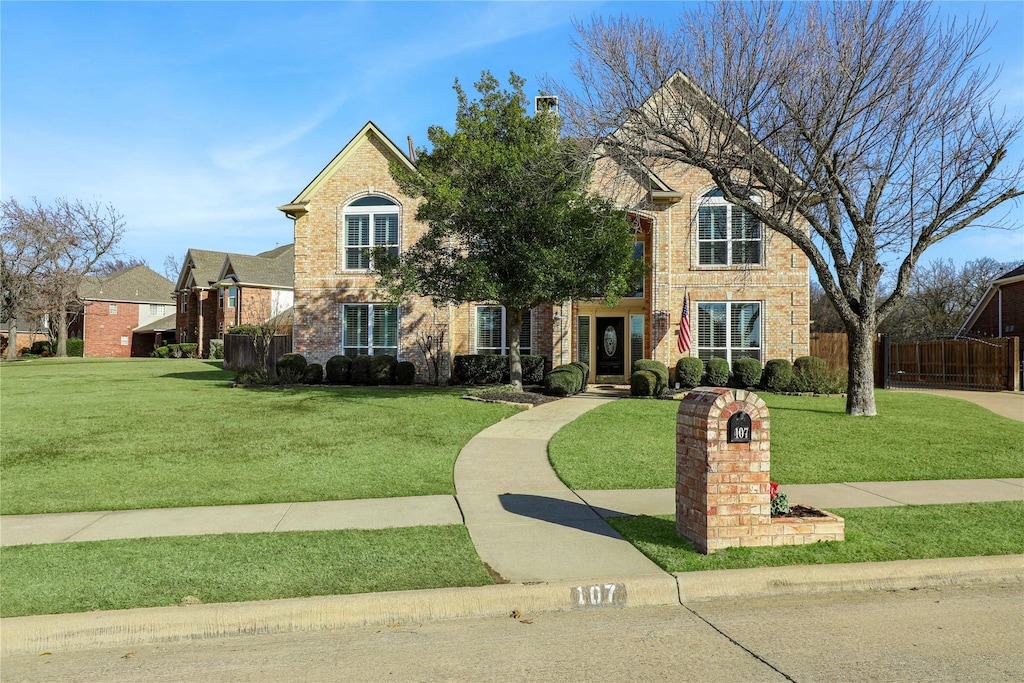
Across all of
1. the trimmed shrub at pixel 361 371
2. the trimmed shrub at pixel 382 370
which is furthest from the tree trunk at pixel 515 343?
the trimmed shrub at pixel 361 371

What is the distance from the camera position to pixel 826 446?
1089cm

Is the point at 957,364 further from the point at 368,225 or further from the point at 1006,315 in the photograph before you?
the point at 368,225

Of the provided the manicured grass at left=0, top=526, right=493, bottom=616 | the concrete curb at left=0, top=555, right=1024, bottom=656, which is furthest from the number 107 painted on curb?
the manicured grass at left=0, top=526, right=493, bottom=616

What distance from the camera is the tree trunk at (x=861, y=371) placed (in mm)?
13992

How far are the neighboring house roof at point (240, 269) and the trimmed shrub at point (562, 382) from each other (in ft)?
79.8

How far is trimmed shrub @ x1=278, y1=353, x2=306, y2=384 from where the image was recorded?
20953mm

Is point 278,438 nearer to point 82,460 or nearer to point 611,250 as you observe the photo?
point 82,460

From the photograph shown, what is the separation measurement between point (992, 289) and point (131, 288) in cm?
5802

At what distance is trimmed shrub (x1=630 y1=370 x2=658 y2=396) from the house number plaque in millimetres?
12176

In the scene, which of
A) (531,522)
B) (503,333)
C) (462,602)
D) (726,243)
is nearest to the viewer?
(462,602)

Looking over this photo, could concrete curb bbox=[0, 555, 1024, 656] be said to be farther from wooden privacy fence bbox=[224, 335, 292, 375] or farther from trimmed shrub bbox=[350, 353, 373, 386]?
wooden privacy fence bbox=[224, 335, 292, 375]

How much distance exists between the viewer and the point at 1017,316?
2673 cm

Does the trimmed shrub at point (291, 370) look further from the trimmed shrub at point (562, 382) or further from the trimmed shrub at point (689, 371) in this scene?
the trimmed shrub at point (689, 371)

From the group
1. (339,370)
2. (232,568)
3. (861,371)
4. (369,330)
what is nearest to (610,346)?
(369,330)
